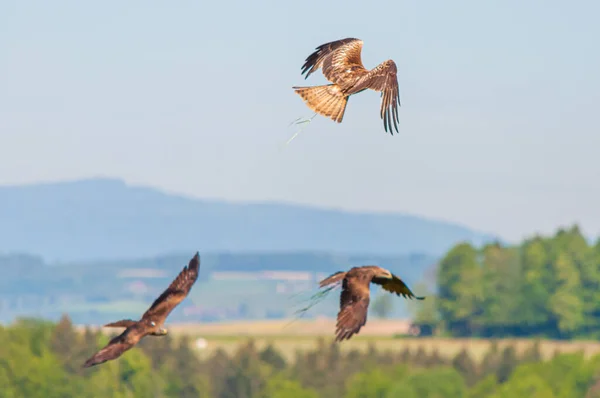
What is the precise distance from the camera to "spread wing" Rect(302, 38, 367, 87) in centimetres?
4619

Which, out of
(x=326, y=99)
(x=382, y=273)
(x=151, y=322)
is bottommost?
→ (x=151, y=322)

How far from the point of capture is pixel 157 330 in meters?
42.3

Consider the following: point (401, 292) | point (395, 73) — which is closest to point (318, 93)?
point (395, 73)

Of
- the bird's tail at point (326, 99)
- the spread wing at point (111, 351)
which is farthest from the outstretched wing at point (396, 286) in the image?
the spread wing at point (111, 351)

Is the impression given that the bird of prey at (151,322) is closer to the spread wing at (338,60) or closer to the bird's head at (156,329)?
the bird's head at (156,329)

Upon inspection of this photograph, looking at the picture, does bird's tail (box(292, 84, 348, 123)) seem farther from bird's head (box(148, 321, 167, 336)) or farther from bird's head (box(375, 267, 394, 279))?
bird's head (box(148, 321, 167, 336))

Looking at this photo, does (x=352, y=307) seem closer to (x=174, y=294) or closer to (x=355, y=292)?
(x=355, y=292)

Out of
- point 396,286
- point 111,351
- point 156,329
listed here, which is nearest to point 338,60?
point 396,286

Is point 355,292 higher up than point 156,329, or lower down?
higher up

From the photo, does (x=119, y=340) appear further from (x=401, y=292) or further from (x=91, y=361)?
(x=401, y=292)

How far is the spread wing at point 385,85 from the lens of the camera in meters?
43.4

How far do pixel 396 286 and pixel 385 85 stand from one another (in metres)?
4.67

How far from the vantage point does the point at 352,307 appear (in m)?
40.1

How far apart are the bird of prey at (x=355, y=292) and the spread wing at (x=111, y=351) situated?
444 cm
